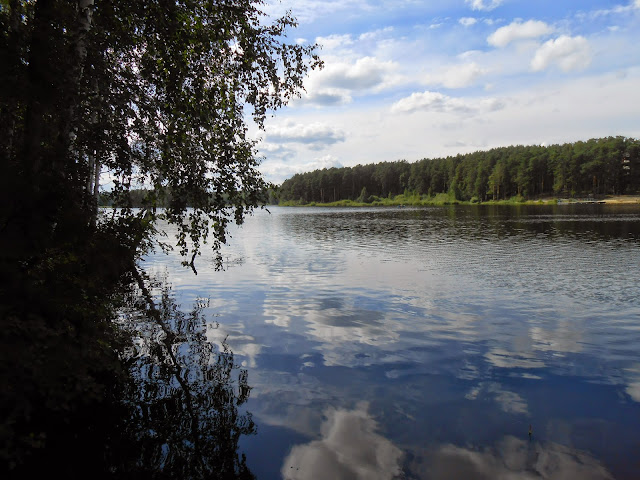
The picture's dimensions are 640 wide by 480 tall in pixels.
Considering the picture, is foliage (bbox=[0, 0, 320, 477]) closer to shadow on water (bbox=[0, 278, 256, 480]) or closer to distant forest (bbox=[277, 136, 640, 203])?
shadow on water (bbox=[0, 278, 256, 480])

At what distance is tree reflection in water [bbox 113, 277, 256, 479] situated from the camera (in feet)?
25.2

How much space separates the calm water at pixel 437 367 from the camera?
26.8 feet

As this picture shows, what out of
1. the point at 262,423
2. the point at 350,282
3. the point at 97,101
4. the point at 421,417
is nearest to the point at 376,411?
the point at 421,417

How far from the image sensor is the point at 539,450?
8305mm

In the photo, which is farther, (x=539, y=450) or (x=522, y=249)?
(x=522, y=249)

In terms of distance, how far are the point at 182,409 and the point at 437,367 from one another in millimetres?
7152

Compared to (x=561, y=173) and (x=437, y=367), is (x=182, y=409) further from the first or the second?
(x=561, y=173)

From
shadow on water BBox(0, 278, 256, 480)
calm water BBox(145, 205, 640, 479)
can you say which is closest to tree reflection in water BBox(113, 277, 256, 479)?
shadow on water BBox(0, 278, 256, 480)

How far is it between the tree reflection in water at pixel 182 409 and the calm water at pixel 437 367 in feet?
1.52

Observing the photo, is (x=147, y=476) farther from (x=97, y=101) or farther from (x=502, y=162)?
(x=502, y=162)

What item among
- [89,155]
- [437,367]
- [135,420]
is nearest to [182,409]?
[135,420]

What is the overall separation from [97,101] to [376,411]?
338 inches

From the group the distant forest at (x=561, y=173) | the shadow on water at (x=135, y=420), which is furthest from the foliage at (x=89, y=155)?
the distant forest at (x=561, y=173)

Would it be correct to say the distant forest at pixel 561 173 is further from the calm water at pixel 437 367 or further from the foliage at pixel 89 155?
the foliage at pixel 89 155
